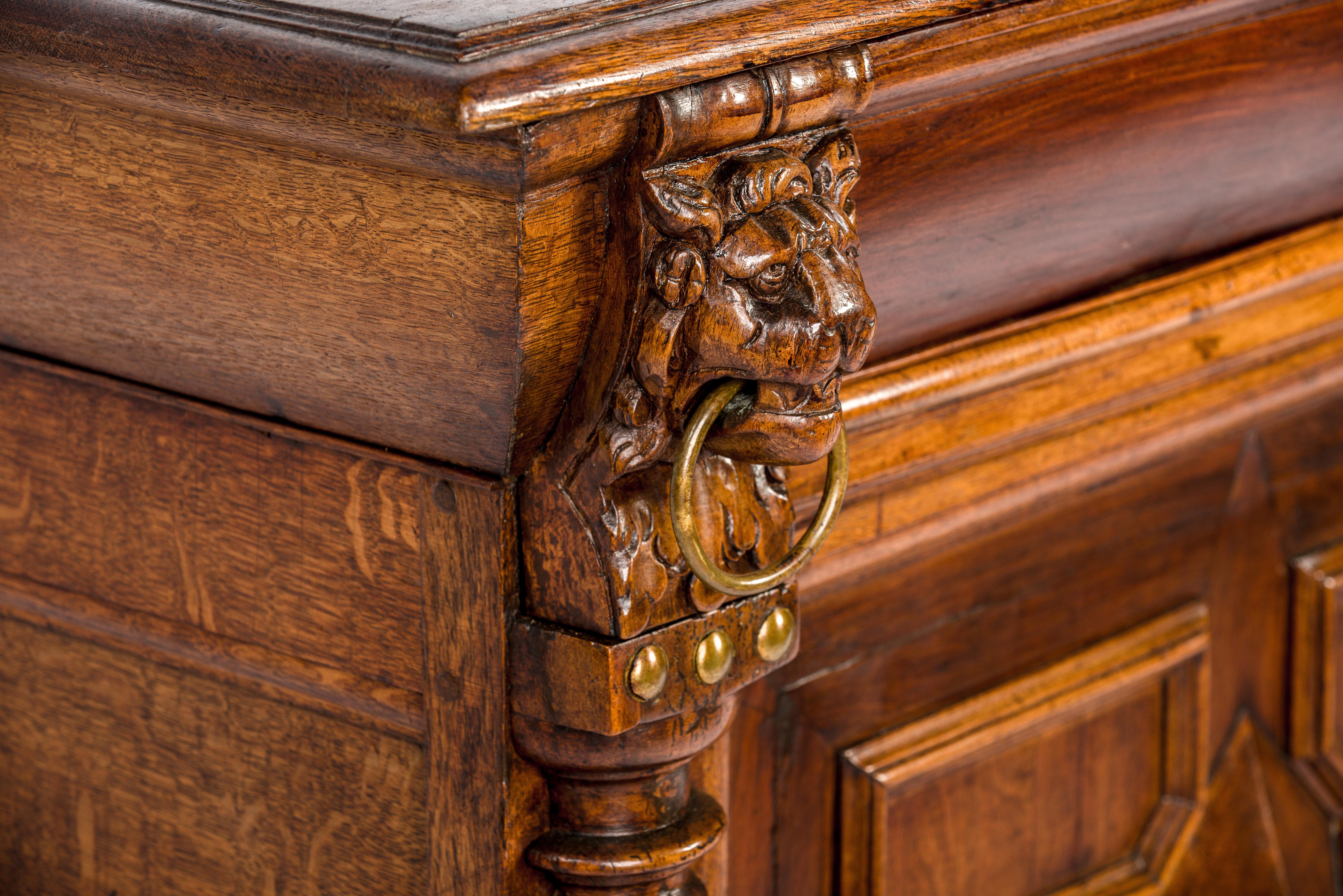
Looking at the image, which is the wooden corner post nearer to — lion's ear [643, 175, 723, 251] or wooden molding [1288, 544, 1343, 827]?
lion's ear [643, 175, 723, 251]

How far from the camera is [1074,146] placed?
2.98 ft

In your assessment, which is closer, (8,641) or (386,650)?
(386,650)

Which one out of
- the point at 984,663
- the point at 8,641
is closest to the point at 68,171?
the point at 8,641

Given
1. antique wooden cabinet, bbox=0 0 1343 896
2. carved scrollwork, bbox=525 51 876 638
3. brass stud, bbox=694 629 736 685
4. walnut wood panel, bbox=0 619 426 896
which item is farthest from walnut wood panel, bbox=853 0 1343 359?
walnut wood panel, bbox=0 619 426 896

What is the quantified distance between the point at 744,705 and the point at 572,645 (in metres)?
0.22

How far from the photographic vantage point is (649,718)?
27.9 inches

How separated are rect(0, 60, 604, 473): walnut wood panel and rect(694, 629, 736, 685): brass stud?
0.12 m

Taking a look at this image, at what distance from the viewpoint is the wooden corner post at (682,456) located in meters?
0.65

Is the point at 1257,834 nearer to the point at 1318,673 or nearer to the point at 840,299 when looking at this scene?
the point at 1318,673

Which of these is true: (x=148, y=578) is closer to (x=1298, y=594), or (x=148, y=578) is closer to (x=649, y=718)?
(x=649, y=718)

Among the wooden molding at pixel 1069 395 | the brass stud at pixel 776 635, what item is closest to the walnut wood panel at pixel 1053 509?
the wooden molding at pixel 1069 395

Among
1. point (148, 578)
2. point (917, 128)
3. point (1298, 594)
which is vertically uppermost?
point (917, 128)

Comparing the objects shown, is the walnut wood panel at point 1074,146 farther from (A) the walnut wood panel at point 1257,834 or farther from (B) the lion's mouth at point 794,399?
(A) the walnut wood panel at point 1257,834

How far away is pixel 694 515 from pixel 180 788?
32 centimetres
